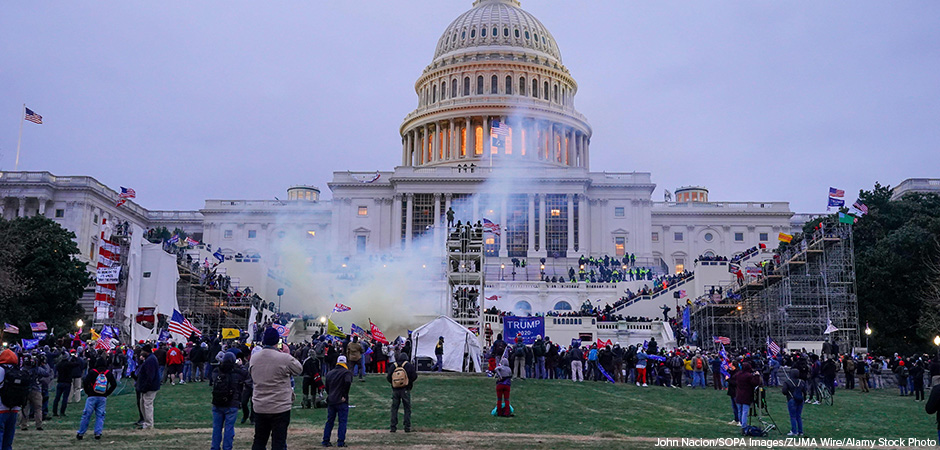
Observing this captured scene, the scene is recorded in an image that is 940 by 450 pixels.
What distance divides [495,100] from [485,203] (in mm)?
20135

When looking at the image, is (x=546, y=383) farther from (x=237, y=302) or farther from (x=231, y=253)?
(x=231, y=253)

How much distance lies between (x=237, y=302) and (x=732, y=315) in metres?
31.6

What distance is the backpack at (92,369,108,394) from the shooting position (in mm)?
14555

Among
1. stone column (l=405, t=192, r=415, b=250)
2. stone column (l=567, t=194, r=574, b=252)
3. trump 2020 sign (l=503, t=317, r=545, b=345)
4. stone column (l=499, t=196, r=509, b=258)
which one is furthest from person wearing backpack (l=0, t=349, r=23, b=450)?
stone column (l=405, t=192, r=415, b=250)

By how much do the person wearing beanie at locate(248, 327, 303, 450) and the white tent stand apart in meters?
22.1

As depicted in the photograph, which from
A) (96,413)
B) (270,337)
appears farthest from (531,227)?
(270,337)

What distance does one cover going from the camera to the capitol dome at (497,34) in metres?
108

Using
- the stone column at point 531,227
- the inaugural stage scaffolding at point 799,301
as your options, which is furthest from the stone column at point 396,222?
the inaugural stage scaffolding at point 799,301

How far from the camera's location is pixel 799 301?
154 ft

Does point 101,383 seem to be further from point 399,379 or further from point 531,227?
point 531,227

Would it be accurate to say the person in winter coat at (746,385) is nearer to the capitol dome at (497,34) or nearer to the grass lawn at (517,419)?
the grass lawn at (517,419)

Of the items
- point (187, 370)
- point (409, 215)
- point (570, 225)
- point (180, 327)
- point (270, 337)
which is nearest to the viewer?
point (270, 337)

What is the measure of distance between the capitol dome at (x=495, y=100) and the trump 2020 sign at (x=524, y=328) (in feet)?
183

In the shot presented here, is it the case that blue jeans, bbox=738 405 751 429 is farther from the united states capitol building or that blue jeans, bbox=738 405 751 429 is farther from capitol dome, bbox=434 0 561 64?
capitol dome, bbox=434 0 561 64
